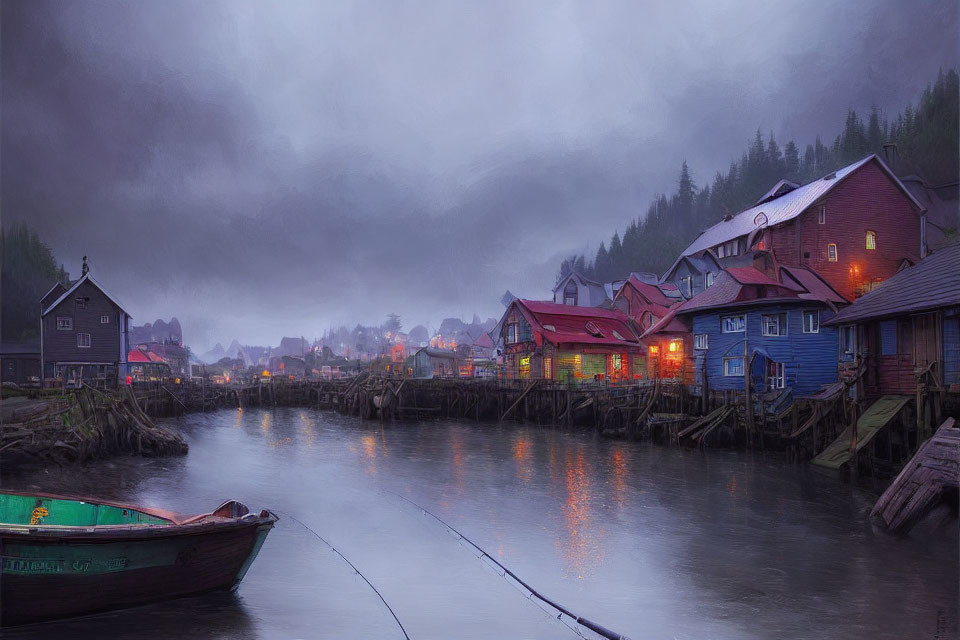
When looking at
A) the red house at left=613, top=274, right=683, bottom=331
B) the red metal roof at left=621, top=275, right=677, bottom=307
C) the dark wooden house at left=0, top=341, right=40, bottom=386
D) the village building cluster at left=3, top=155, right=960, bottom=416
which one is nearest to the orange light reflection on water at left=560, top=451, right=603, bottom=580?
the village building cluster at left=3, top=155, right=960, bottom=416

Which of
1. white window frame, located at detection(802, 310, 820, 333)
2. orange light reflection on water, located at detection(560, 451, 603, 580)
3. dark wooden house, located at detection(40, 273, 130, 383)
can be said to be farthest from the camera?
dark wooden house, located at detection(40, 273, 130, 383)

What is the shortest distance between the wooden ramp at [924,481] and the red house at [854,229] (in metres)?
26.7

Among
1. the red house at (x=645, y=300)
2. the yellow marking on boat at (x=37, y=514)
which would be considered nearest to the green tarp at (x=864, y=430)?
the yellow marking on boat at (x=37, y=514)

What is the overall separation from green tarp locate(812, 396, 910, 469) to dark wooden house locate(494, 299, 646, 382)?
2791cm

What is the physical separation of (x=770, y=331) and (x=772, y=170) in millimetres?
87150

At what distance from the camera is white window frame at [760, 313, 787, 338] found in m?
34.4

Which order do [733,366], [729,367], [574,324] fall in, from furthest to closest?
[574,324]
[729,367]
[733,366]

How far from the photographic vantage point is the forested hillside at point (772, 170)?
61250mm

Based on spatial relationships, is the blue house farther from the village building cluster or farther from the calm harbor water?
the calm harbor water

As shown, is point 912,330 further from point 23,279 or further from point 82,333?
point 23,279

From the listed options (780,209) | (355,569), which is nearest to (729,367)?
(780,209)

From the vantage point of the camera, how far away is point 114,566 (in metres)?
10.8

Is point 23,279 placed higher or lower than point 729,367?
higher

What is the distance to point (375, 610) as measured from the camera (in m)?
12.3
